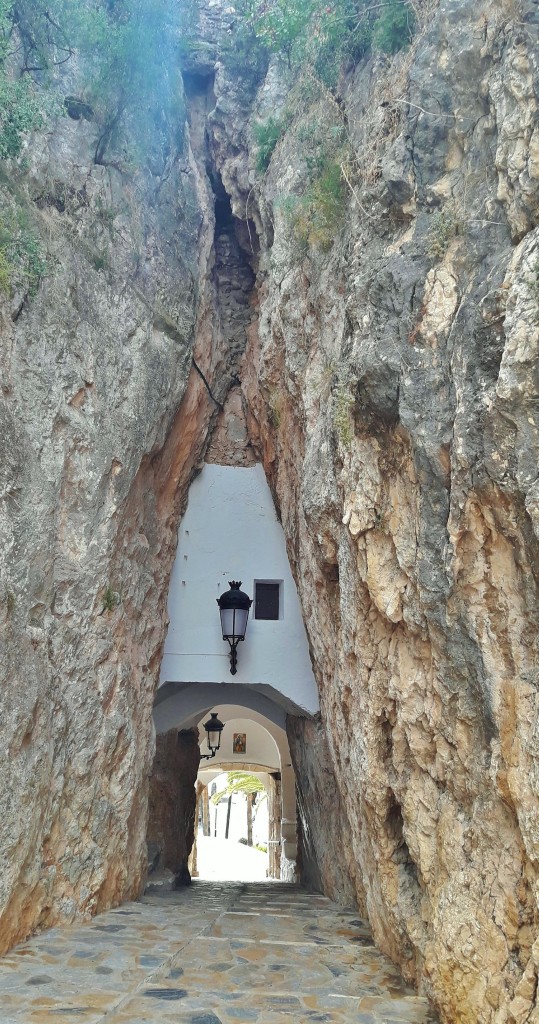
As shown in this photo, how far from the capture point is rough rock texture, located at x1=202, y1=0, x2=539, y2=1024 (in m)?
3.03

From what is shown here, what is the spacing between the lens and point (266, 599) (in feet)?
27.7

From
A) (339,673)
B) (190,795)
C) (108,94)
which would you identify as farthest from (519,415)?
(190,795)

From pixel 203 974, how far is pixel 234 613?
149 inches

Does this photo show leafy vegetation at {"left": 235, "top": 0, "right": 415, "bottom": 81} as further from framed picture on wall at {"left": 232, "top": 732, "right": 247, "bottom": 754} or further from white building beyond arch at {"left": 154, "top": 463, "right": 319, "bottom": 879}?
framed picture on wall at {"left": 232, "top": 732, "right": 247, "bottom": 754}

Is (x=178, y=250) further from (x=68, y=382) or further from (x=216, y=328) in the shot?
(x=68, y=382)

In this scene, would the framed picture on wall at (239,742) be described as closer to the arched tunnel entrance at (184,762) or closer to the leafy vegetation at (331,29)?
the arched tunnel entrance at (184,762)

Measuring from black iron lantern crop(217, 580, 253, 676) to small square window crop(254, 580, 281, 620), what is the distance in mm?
630

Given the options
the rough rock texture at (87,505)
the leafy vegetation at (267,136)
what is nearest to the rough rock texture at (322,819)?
the rough rock texture at (87,505)

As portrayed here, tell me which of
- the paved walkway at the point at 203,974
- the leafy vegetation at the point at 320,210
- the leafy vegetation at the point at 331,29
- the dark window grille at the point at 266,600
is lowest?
the paved walkway at the point at 203,974

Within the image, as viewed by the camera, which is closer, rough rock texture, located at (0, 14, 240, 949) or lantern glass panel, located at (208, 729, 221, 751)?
rough rock texture, located at (0, 14, 240, 949)

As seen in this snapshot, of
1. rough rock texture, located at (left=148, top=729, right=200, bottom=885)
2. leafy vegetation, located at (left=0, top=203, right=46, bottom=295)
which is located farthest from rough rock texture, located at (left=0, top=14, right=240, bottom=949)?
rough rock texture, located at (left=148, top=729, right=200, bottom=885)

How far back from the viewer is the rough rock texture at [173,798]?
32.5 feet

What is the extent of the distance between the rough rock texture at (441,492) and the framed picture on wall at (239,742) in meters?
11.6

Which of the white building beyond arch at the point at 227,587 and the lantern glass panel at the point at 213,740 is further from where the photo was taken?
the lantern glass panel at the point at 213,740
